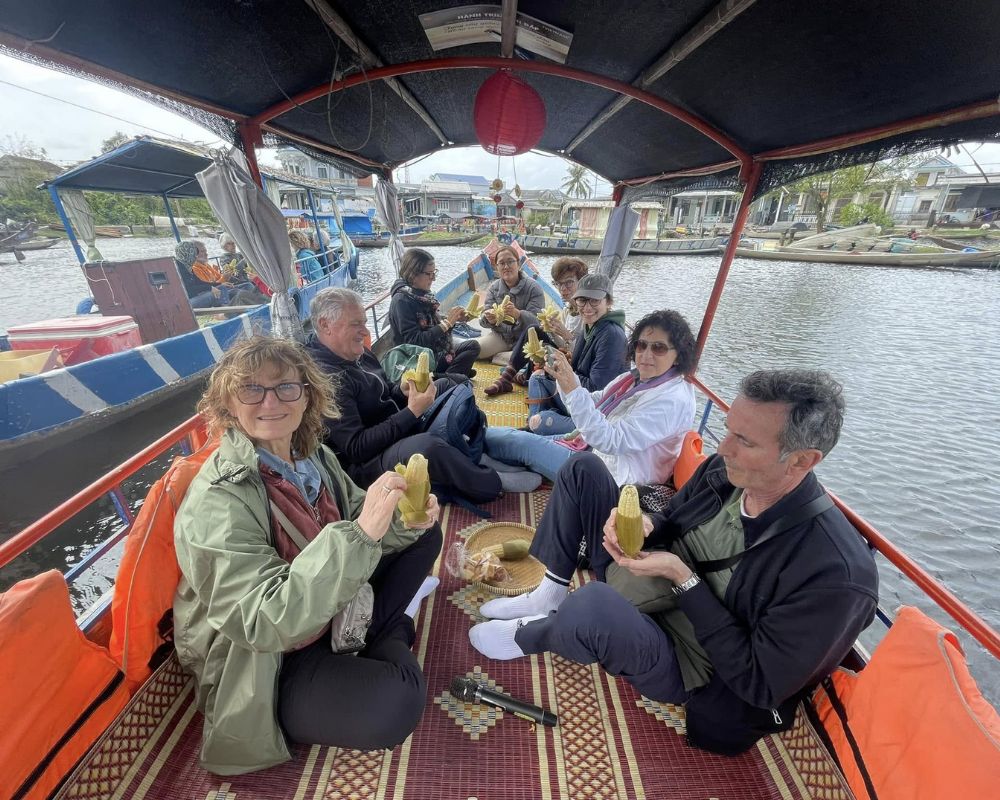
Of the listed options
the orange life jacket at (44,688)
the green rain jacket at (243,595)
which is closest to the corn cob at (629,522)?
the green rain jacket at (243,595)

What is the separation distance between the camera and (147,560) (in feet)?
4.91

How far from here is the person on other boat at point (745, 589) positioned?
52.5 inches

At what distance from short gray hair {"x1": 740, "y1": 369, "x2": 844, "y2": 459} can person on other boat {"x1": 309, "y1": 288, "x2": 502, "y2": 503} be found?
6.71 feet

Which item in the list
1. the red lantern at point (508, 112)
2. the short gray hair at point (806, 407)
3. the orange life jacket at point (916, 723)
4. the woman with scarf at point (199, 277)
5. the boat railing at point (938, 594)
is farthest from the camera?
the woman with scarf at point (199, 277)

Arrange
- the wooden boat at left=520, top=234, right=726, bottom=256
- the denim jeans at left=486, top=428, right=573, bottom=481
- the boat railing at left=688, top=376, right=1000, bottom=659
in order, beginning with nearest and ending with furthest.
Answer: the boat railing at left=688, top=376, right=1000, bottom=659
the denim jeans at left=486, top=428, right=573, bottom=481
the wooden boat at left=520, top=234, right=726, bottom=256

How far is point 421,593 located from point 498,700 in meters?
0.75

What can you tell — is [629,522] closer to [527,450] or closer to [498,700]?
[498,700]

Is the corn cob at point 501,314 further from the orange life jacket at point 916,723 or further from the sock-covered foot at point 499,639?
the orange life jacket at point 916,723

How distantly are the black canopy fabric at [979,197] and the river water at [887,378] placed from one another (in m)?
23.7

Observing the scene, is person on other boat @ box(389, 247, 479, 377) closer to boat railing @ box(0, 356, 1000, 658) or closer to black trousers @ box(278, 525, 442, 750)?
boat railing @ box(0, 356, 1000, 658)

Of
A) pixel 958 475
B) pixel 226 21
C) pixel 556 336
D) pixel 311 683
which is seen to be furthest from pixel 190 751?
pixel 958 475

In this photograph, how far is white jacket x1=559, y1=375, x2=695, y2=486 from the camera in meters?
2.52

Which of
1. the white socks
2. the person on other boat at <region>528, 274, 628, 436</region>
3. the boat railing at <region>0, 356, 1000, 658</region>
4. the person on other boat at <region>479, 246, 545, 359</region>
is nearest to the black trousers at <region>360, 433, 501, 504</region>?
the white socks

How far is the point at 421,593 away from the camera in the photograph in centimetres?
248
